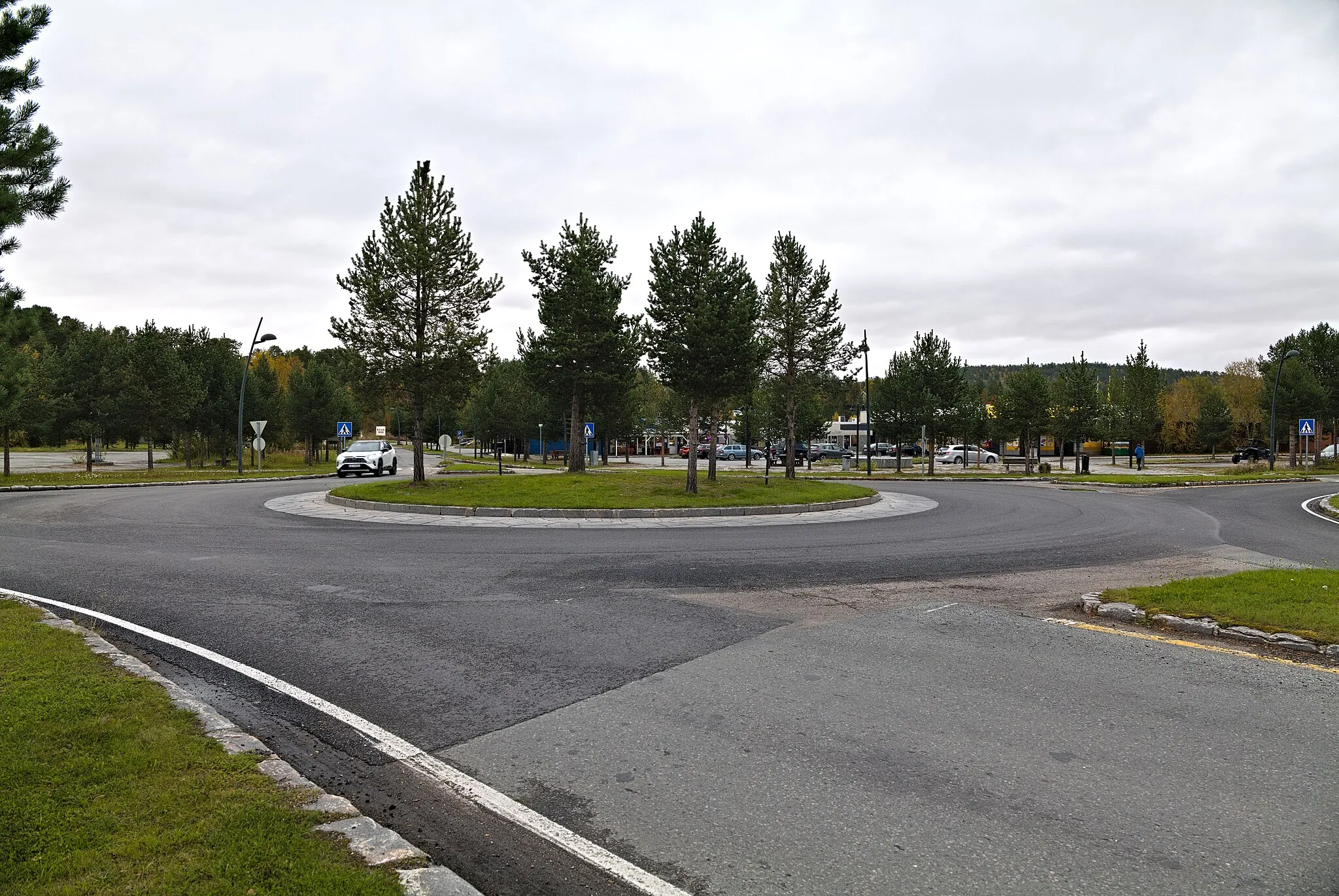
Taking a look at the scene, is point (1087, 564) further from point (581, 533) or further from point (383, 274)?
point (383, 274)

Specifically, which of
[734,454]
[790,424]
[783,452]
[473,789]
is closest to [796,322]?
[790,424]

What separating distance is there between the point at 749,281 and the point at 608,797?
21763mm

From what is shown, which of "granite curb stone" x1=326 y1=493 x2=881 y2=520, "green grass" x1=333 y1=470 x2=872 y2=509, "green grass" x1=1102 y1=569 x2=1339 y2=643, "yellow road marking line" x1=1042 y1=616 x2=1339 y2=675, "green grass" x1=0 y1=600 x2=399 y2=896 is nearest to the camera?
"green grass" x1=0 y1=600 x2=399 y2=896

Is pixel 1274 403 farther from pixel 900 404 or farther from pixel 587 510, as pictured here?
pixel 587 510

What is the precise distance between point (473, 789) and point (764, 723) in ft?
5.69

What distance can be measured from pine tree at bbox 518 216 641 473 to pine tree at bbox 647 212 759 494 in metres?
11.1

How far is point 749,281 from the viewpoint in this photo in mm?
24078

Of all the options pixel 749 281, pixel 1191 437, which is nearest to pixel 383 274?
pixel 749 281

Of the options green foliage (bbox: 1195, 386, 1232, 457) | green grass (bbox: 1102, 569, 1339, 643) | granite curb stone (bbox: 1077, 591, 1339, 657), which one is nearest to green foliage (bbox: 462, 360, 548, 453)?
green grass (bbox: 1102, 569, 1339, 643)

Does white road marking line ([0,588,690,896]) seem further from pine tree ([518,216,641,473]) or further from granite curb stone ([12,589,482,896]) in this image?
pine tree ([518,216,641,473])

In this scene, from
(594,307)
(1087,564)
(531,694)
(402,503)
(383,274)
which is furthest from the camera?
(594,307)

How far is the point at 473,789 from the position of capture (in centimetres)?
373

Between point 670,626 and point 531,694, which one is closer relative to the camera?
point 531,694

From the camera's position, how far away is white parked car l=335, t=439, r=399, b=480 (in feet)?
119
